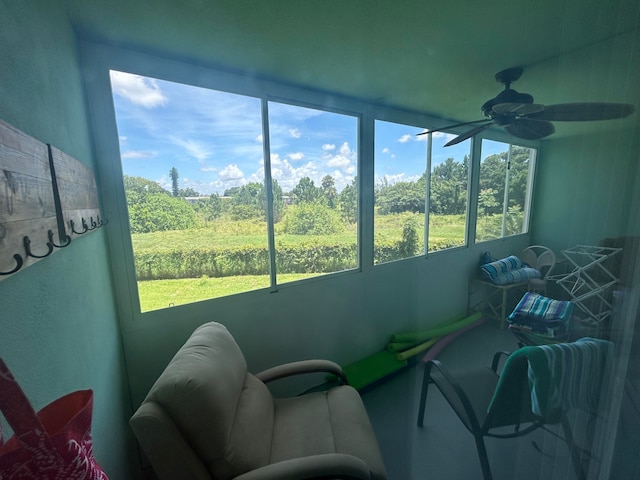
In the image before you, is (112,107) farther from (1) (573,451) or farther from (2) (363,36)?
(1) (573,451)

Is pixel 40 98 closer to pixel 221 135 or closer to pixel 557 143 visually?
pixel 221 135

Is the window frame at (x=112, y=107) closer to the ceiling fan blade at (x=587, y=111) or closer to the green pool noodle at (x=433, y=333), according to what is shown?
the ceiling fan blade at (x=587, y=111)

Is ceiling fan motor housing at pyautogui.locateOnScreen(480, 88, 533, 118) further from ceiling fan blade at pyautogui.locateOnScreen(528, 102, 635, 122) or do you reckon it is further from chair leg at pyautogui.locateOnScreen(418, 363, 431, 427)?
chair leg at pyautogui.locateOnScreen(418, 363, 431, 427)

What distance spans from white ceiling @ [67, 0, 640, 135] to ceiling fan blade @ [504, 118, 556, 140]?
0.10 m

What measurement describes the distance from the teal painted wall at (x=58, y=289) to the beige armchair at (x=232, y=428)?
0.25 metres

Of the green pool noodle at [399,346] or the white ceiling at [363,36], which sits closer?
the white ceiling at [363,36]

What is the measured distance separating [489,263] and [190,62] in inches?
96.7

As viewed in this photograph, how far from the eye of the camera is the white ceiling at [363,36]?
1.04 m

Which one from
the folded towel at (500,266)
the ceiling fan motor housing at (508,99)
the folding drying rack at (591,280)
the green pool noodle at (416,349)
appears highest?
the ceiling fan motor housing at (508,99)

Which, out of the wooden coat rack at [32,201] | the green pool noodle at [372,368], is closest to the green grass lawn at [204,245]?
the wooden coat rack at [32,201]

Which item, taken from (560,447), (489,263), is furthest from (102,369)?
(489,263)

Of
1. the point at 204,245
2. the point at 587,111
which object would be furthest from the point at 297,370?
the point at 587,111

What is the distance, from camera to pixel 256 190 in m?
1.83

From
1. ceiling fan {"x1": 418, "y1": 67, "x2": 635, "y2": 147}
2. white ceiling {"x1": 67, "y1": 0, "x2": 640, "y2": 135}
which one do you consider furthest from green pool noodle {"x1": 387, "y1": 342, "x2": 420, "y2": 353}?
white ceiling {"x1": 67, "y1": 0, "x2": 640, "y2": 135}
